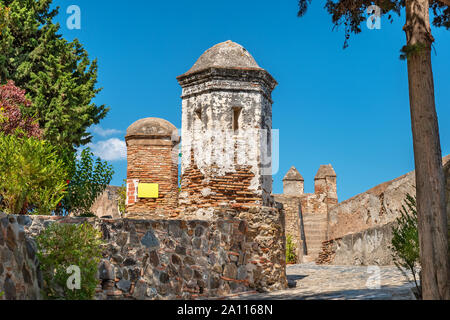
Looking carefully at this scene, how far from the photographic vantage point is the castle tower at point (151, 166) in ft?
53.0

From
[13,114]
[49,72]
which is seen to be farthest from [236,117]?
[49,72]

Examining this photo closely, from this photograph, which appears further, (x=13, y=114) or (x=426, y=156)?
(x=13, y=114)

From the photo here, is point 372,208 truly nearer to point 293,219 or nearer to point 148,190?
point 293,219

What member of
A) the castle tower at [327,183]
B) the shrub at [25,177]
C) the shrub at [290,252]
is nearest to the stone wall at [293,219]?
the shrub at [290,252]

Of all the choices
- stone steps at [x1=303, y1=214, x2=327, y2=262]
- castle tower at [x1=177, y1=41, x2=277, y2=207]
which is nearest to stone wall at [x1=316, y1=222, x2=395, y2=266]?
castle tower at [x1=177, y1=41, x2=277, y2=207]

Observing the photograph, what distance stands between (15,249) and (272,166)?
5838 mm

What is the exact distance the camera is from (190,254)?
8.92 meters

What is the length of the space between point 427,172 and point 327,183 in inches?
887

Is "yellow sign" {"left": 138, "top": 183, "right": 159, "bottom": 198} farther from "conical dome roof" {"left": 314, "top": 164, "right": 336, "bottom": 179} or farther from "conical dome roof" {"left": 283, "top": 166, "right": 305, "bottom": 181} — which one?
"conical dome roof" {"left": 283, "top": 166, "right": 305, "bottom": 181}

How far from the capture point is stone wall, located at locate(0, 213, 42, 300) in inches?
239

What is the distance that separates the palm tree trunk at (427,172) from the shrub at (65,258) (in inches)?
185

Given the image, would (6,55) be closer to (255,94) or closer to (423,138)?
(255,94)

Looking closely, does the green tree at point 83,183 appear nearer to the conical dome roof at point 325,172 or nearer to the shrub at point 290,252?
the shrub at point 290,252
